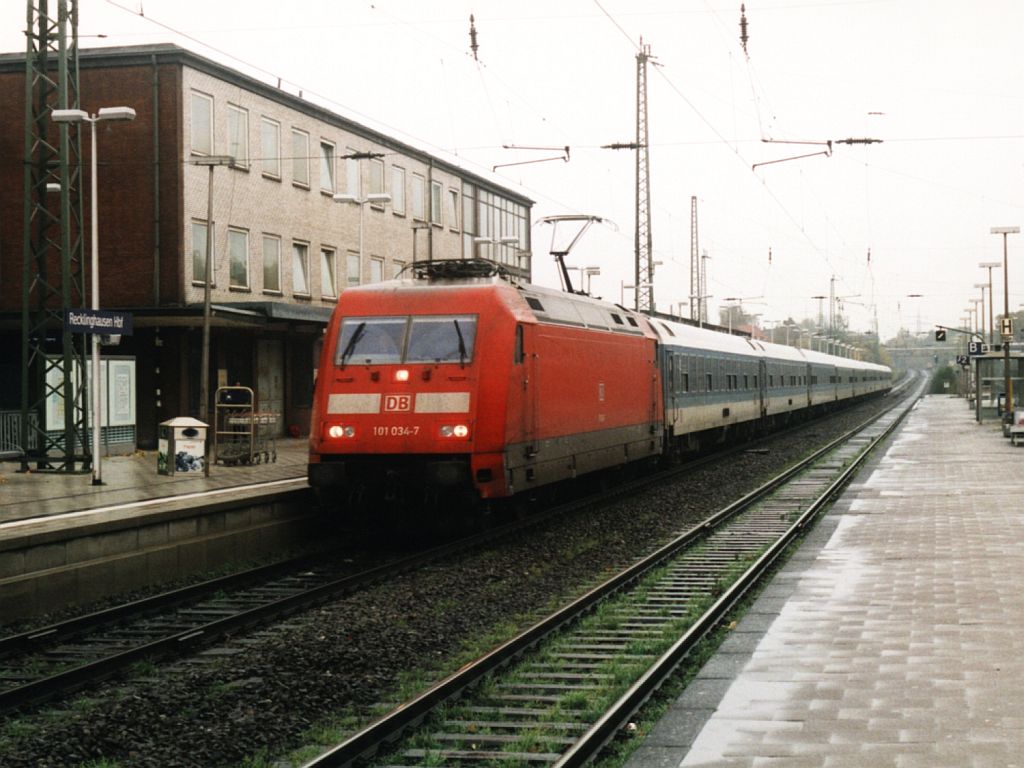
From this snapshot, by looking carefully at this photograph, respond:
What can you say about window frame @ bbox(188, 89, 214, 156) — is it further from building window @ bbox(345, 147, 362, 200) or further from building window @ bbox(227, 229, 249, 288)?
building window @ bbox(345, 147, 362, 200)

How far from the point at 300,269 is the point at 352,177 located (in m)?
4.39

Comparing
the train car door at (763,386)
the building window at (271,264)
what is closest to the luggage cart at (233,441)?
the building window at (271,264)

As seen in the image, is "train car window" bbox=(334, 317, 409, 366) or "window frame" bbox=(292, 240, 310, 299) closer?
"train car window" bbox=(334, 317, 409, 366)

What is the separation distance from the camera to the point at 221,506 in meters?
15.4

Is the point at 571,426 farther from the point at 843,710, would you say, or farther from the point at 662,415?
the point at 843,710

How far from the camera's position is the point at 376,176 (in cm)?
4372

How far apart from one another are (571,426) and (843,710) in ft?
36.5

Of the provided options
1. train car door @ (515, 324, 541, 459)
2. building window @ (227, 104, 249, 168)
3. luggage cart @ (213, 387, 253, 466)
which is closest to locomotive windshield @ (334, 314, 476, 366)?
train car door @ (515, 324, 541, 459)

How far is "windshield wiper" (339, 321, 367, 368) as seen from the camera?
1610 centimetres

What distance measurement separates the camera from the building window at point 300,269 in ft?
126

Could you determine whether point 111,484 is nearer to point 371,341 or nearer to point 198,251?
point 371,341

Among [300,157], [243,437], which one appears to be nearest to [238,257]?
[300,157]

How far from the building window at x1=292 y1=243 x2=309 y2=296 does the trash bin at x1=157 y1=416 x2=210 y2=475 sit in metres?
16.8

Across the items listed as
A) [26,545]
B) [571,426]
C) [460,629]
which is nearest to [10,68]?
[571,426]
